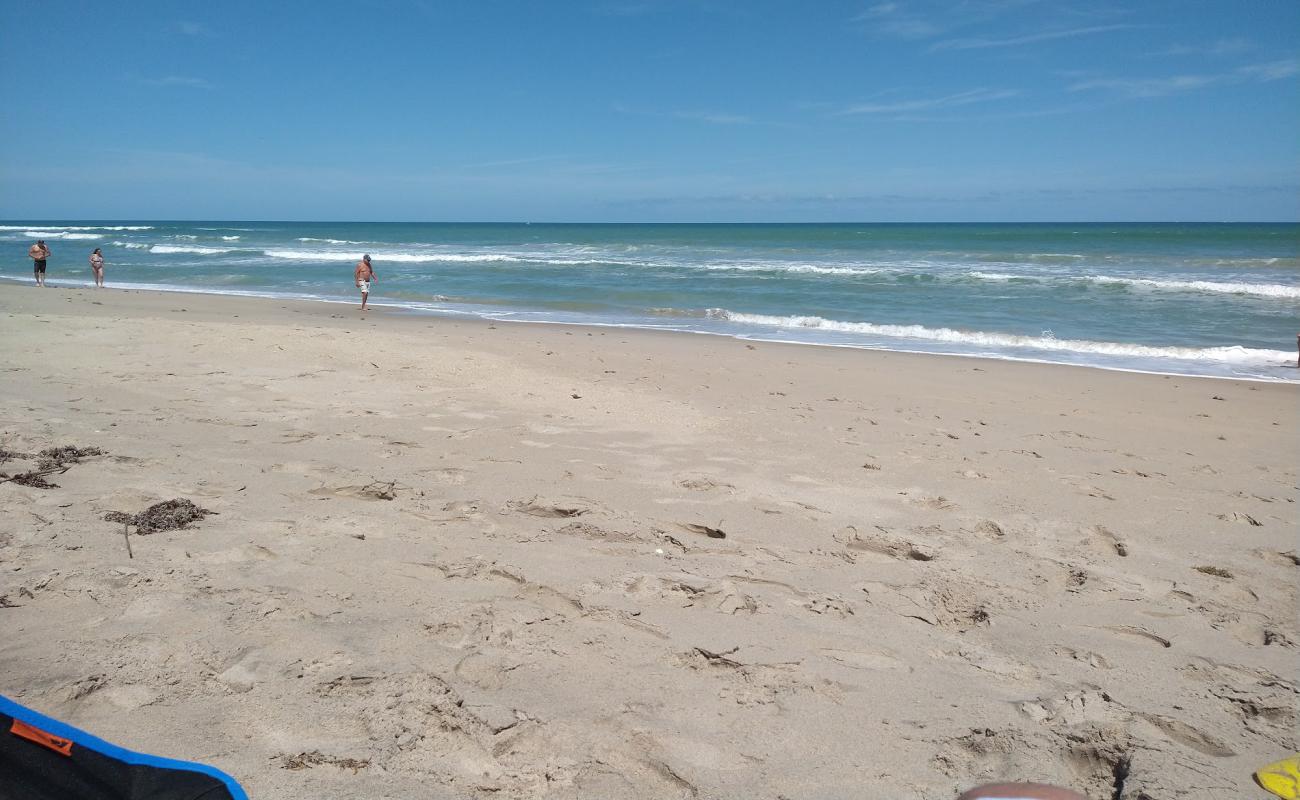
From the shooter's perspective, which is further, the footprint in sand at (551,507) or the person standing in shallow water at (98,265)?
the person standing in shallow water at (98,265)

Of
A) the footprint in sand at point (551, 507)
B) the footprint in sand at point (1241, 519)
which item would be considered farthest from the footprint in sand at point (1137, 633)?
the footprint in sand at point (551, 507)

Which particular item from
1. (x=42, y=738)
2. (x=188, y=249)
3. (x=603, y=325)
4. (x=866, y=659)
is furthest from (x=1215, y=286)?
(x=188, y=249)

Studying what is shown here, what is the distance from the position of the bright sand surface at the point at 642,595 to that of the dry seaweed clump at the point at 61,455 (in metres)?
0.11

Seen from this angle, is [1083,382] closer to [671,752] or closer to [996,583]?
[996,583]

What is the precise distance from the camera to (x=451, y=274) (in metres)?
29.1

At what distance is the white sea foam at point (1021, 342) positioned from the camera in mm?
12367

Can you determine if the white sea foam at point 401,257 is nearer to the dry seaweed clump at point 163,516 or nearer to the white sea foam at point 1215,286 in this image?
the white sea foam at point 1215,286

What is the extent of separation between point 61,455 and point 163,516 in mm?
1400

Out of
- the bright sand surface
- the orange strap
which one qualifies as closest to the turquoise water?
the bright sand surface

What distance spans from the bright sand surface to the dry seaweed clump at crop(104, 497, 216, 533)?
104 millimetres

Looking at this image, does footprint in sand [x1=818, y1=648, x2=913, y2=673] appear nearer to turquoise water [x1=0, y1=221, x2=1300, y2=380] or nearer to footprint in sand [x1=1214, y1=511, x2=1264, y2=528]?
footprint in sand [x1=1214, y1=511, x2=1264, y2=528]

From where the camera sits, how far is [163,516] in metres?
4.01

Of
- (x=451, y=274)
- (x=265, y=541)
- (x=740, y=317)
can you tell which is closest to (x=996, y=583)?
(x=265, y=541)

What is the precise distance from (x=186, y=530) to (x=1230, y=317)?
19.7 metres
